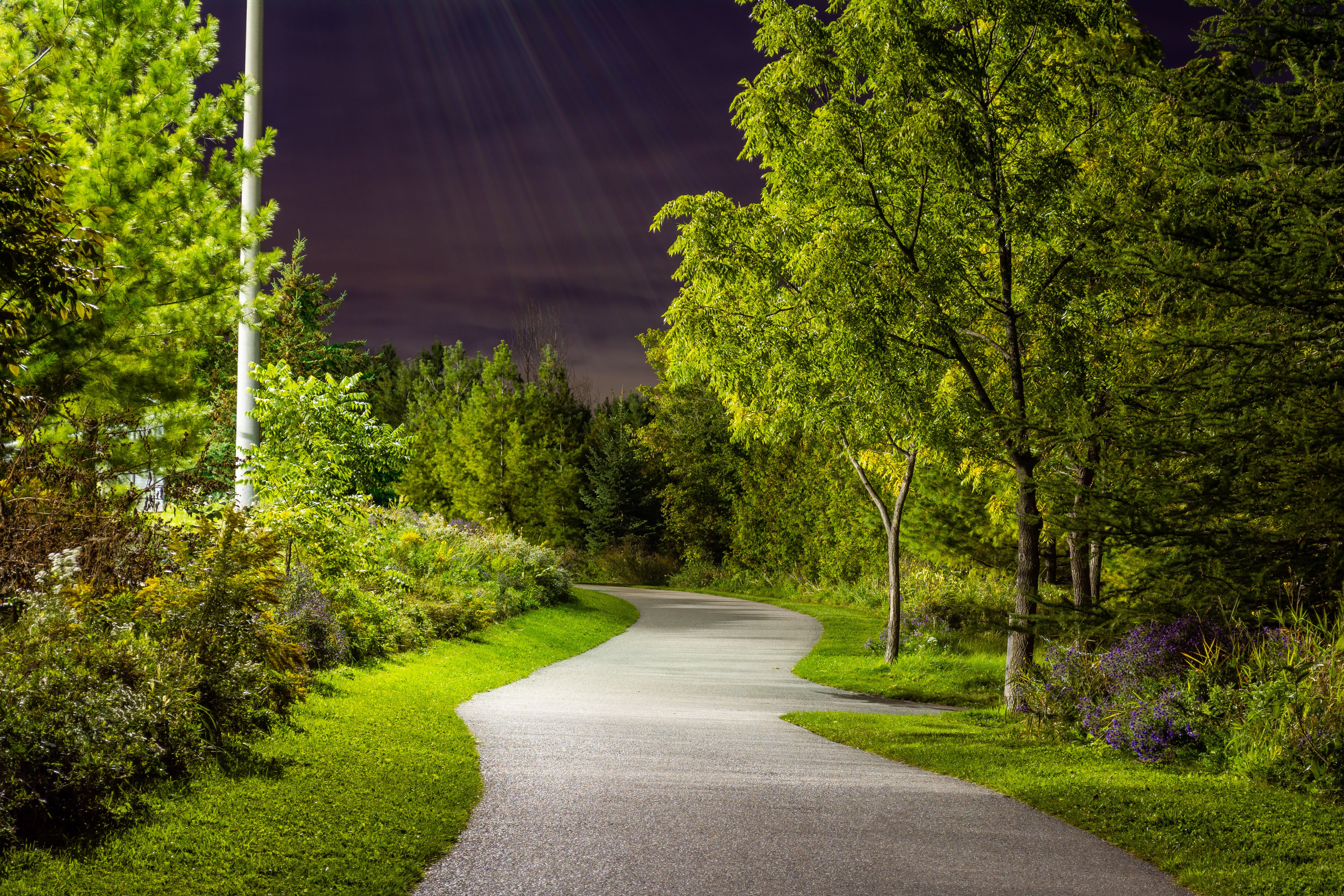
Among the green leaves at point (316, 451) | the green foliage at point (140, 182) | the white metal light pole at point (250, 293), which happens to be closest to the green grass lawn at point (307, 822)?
the green leaves at point (316, 451)

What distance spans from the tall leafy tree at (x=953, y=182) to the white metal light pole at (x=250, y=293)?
5.98 m

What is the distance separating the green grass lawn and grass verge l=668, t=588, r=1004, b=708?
6734 millimetres

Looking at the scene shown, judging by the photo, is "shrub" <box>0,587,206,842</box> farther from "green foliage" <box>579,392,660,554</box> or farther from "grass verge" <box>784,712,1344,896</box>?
"green foliage" <box>579,392,660,554</box>

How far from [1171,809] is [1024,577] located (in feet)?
13.8

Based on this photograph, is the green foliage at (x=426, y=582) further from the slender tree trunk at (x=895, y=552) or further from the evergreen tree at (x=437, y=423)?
the evergreen tree at (x=437, y=423)

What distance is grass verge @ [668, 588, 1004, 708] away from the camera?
12.5 m

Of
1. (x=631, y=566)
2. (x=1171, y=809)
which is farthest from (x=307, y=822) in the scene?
(x=631, y=566)

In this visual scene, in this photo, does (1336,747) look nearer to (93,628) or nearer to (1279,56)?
(1279,56)

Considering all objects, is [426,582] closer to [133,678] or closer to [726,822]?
[133,678]

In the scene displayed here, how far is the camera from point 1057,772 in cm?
711

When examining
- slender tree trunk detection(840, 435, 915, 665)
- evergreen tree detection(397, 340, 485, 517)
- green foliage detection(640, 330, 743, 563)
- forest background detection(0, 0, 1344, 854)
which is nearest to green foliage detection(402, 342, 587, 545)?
evergreen tree detection(397, 340, 485, 517)

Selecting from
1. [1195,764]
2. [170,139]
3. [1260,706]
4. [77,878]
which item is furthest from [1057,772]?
[170,139]

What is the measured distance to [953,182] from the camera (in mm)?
9594

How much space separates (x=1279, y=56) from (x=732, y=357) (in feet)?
22.1
